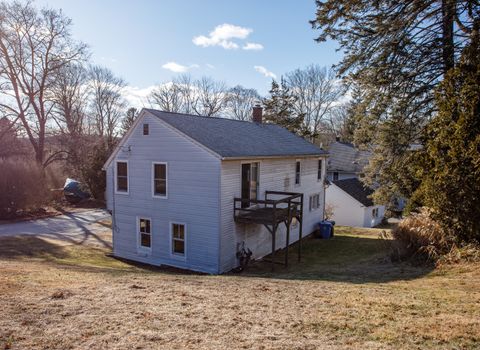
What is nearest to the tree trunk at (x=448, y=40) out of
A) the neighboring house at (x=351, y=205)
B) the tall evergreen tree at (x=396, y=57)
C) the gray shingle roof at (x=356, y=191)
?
the tall evergreen tree at (x=396, y=57)

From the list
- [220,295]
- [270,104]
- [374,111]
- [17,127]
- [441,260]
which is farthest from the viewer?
[270,104]

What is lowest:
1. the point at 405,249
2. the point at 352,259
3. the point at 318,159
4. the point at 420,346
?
the point at 352,259

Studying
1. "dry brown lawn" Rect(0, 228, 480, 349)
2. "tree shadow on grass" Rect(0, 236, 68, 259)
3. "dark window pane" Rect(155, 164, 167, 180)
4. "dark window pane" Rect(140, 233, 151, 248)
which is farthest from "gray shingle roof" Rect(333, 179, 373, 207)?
"tree shadow on grass" Rect(0, 236, 68, 259)

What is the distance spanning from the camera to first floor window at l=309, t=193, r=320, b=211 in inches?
920

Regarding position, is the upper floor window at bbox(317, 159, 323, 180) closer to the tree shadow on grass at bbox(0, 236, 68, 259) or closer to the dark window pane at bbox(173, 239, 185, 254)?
the dark window pane at bbox(173, 239, 185, 254)

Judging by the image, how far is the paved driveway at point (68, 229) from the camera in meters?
20.3

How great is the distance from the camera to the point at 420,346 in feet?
16.2

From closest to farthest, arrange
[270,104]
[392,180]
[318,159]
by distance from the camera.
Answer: [392,180] < [318,159] < [270,104]

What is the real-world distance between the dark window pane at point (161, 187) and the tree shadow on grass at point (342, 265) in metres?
4.91

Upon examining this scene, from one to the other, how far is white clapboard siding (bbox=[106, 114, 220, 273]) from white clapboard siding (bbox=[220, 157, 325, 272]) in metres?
0.46

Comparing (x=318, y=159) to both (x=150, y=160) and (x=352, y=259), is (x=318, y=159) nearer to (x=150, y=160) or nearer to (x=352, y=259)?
(x=352, y=259)

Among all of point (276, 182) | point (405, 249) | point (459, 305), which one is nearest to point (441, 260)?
point (405, 249)

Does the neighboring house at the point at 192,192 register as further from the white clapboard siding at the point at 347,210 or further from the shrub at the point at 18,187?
the white clapboard siding at the point at 347,210

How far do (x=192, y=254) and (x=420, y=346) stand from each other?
11.3 metres
